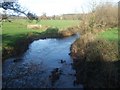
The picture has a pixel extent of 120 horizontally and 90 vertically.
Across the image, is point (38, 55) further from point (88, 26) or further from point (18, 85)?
point (88, 26)

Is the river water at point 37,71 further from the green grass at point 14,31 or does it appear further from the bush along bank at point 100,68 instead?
the green grass at point 14,31

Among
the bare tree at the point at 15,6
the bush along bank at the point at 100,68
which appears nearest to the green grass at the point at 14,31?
the bare tree at the point at 15,6

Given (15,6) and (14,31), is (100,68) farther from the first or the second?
(14,31)

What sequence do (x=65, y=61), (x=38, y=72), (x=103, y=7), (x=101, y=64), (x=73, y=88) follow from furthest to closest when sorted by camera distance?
1. (x=103, y=7)
2. (x=65, y=61)
3. (x=38, y=72)
4. (x=101, y=64)
5. (x=73, y=88)

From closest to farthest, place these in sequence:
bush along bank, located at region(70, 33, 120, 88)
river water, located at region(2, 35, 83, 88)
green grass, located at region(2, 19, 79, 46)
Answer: bush along bank, located at region(70, 33, 120, 88)
river water, located at region(2, 35, 83, 88)
green grass, located at region(2, 19, 79, 46)

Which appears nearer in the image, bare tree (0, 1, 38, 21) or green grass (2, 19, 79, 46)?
bare tree (0, 1, 38, 21)

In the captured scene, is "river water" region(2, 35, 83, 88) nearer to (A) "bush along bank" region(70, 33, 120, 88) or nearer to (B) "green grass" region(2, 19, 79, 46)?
(A) "bush along bank" region(70, 33, 120, 88)

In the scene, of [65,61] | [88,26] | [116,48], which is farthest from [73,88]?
[88,26]

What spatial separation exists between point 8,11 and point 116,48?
9.16 metres

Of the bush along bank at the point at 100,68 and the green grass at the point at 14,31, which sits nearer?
the bush along bank at the point at 100,68

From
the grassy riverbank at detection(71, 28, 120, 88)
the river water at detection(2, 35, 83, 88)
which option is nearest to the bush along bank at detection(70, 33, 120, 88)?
the grassy riverbank at detection(71, 28, 120, 88)

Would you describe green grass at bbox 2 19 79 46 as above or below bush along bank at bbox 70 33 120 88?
above

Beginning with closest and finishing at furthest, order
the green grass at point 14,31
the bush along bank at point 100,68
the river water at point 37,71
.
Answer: the bush along bank at point 100,68 < the river water at point 37,71 < the green grass at point 14,31

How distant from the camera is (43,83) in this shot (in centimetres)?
1684
